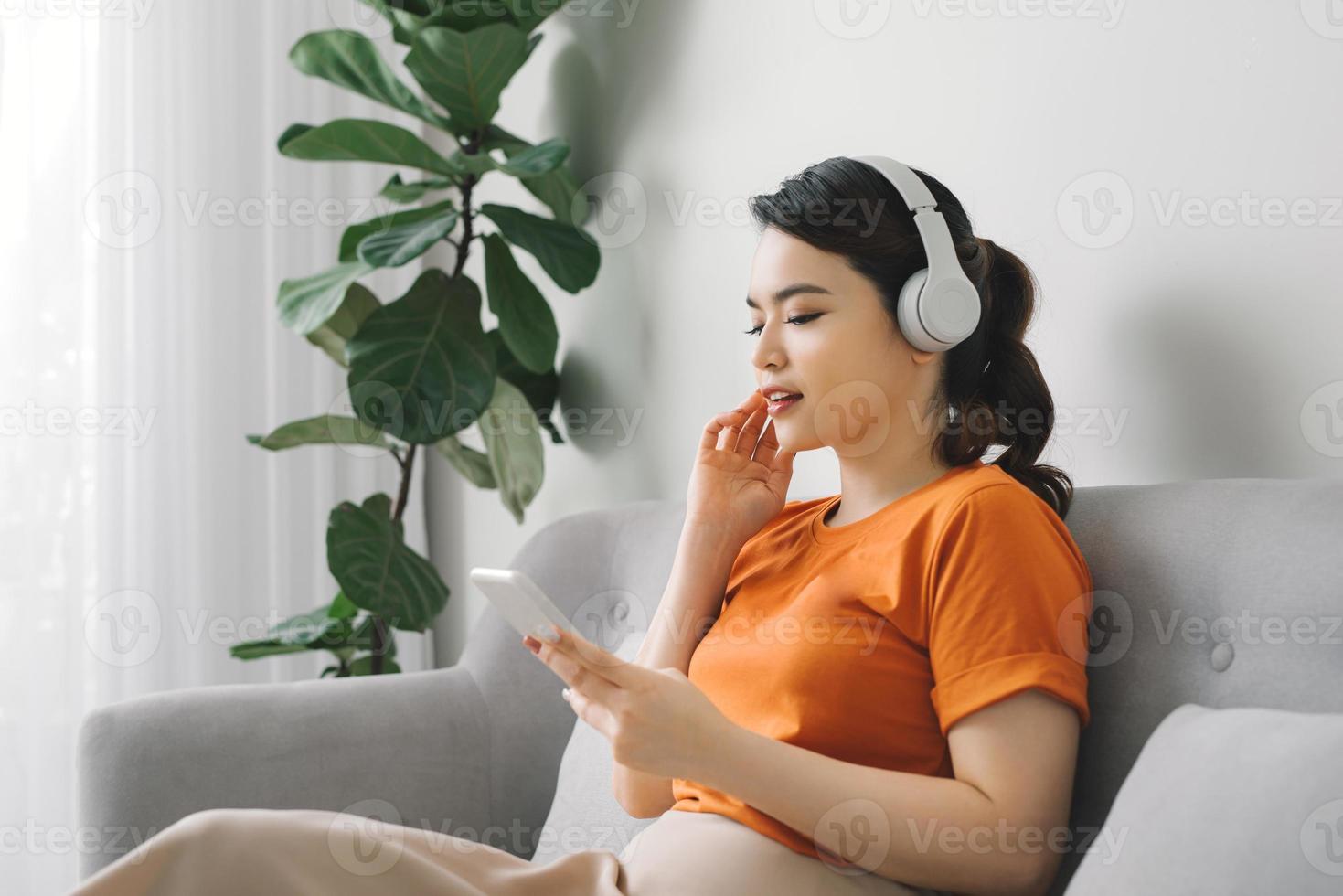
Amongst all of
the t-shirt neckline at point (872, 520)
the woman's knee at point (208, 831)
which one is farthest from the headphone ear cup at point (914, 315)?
the woman's knee at point (208, 831)

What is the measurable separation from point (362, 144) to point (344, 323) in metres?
0.36

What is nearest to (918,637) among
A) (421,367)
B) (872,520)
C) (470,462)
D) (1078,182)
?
(872,520)

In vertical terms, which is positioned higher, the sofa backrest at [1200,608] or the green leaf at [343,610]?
the sofa backrest at [1200,608]

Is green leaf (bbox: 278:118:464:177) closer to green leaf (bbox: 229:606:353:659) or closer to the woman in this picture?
green leaf (bbox: 229:606:353:659)

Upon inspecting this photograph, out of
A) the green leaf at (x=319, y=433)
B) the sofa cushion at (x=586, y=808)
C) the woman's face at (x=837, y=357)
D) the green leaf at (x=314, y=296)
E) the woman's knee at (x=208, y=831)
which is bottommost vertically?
the sofa cushion at (x=586, y=808)

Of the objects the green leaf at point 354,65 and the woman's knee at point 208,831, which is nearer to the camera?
the woman's knee at point 208,831

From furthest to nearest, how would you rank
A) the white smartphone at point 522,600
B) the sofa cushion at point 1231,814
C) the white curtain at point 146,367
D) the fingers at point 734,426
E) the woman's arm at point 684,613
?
the white curtain at point 146,367 → the fingers at point 734,426 → the woman's arm at point 684,613 → the white smartphone at point 522,600 → the sofa cushion at point 1231,814

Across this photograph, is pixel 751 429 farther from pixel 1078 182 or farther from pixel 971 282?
pixel 1078 182

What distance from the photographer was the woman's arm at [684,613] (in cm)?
122

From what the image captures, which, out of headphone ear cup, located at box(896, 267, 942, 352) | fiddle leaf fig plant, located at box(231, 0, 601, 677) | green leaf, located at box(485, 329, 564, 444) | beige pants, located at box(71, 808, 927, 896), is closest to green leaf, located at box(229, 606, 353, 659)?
A: fiddle leaf fig plant, located at box(231, 0, 601, 677)

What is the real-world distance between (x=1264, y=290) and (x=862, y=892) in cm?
66

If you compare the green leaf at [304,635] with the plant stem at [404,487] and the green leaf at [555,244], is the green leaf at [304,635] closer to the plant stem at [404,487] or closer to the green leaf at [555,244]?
the plant stem at [404,487]

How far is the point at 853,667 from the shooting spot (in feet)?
3.30

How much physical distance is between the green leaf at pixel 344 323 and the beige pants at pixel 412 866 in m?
1.37
